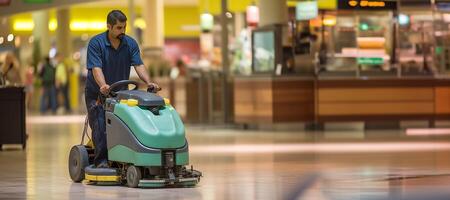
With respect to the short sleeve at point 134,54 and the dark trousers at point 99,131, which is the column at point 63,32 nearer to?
the short sleeve at point 134,54

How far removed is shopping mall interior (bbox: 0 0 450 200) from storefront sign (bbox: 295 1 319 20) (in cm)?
2

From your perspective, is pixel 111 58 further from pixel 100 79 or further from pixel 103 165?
pixel 103 165

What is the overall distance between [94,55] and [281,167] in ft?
9.39

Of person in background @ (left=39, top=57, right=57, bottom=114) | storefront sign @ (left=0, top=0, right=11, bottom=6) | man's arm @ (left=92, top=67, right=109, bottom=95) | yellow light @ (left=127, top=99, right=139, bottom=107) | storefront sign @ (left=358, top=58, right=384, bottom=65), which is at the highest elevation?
storefront sign @ (left=0, top=0, right=11, bottom=6)

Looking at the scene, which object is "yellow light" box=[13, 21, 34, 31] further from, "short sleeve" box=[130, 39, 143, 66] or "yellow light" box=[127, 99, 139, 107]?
"yellow light" box=[127, 99, 139, 107]

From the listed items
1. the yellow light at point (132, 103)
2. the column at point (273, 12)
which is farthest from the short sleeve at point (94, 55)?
the column at point (273, 12)

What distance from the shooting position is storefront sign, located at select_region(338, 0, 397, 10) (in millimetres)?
20031

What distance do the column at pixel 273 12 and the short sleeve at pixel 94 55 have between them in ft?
36.3

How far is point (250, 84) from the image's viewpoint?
20.5 metres

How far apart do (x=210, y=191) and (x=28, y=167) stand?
3.50 m

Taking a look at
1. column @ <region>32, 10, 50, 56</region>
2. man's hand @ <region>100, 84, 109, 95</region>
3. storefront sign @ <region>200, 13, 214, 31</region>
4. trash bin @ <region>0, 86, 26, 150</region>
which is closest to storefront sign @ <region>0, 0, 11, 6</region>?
trash bin @ <region>0, 86, 26, 150</region>

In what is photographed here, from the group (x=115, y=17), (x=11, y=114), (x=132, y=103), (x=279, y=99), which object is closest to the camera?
(x=132, y=103)

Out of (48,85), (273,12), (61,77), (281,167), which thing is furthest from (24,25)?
(281,167)

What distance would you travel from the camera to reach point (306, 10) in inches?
794
